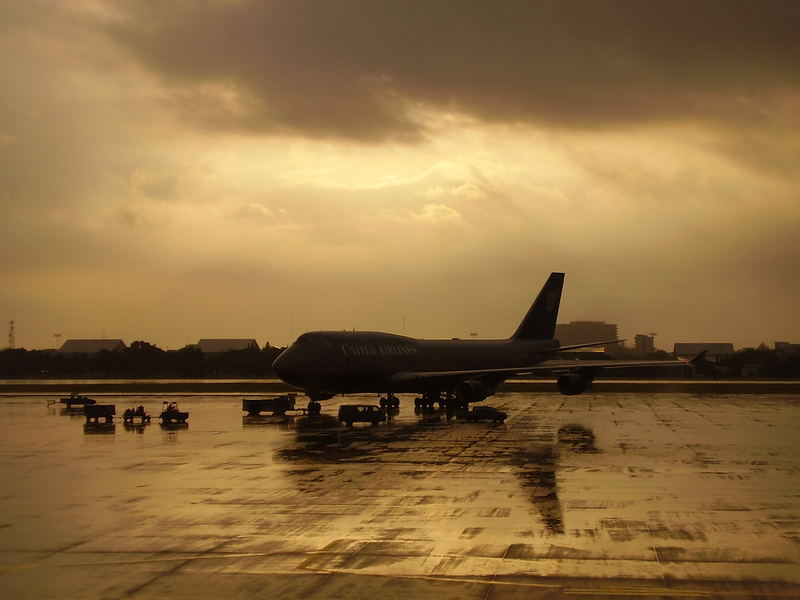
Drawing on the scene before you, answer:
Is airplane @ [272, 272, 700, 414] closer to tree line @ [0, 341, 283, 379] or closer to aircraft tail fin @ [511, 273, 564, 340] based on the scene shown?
aircraft tail fin @ [511, 273, 564, 340]

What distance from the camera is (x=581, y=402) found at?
234ft

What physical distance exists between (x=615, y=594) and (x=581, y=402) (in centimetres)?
5591

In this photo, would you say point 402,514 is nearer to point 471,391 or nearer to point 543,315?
point 471,391

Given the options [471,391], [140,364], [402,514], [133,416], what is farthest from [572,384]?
[140,364]

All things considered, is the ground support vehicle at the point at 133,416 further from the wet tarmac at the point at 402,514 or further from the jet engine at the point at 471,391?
the jet engine at the point at 471,391

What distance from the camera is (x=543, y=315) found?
249 ft

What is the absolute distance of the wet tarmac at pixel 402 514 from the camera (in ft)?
57.7

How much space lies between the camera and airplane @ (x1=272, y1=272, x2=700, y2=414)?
183 ft

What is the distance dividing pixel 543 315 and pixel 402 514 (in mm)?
53361

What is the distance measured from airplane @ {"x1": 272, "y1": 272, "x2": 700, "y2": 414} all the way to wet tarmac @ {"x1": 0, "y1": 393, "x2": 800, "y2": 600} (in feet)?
29.4

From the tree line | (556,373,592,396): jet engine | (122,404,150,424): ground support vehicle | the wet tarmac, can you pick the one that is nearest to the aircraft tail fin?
(556,373,592,396): jet engine

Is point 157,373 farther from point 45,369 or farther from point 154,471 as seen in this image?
point 154,471

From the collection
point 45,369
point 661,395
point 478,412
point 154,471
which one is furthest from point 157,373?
point 154,471

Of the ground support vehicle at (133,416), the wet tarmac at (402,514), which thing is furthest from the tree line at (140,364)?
the wet tarmac at (402,514)
